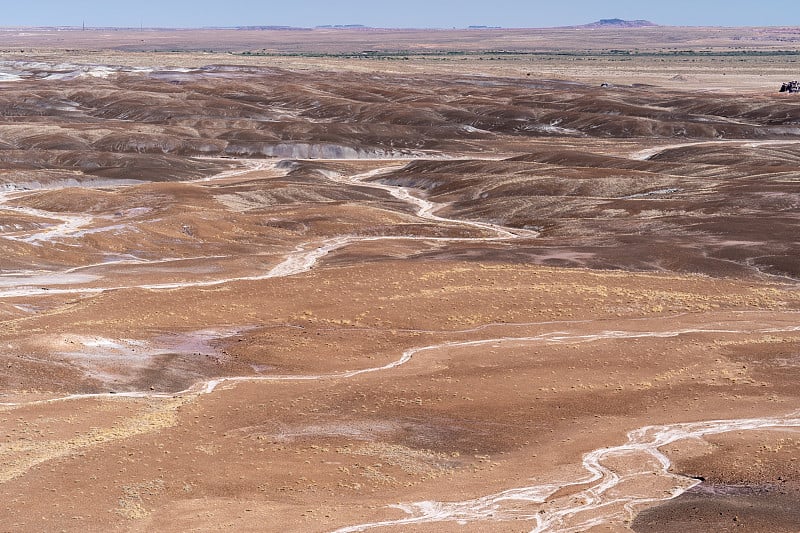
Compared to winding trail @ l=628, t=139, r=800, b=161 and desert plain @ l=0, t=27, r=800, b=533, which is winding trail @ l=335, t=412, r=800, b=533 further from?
winding trail @ l=628, t=139, r=800, b=161

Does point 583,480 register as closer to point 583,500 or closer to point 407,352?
point 583,500

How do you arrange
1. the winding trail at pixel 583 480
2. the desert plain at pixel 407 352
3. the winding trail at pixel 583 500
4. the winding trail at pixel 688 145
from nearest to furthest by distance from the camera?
1. the winding trail at pixel 583 500
2. the winding trail at pixel 583 480
3. the desert plain at pixel 407 352
4. the winding trail at pixel 688 145

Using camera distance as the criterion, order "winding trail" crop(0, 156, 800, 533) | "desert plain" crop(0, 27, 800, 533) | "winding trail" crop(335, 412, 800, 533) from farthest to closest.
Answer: "desert plain" crop(0, 27, 800, 533), "winding trail" crop(0, 156, 800, 533), "winding trail" crop(335, 412, 800, 533)

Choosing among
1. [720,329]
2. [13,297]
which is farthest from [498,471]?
[13,297]

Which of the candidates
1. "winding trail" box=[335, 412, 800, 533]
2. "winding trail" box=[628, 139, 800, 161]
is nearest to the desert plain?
"winding trail" box=[335, 412, 800, 533]

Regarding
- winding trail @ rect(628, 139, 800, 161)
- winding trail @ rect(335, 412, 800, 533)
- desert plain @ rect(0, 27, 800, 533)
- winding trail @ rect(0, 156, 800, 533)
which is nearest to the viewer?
winding trail @ rect(335, 412, 800, 533)

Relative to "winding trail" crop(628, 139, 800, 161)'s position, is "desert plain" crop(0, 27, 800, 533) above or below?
below

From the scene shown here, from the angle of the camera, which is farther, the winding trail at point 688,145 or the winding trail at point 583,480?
the winding trail at point 688,145

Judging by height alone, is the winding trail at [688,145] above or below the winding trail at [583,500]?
above

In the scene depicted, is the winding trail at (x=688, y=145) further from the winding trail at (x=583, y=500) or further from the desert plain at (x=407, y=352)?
the winding trail at (x=583, y=500)

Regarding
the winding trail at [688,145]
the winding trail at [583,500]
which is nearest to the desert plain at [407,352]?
the winding trail at [583,500]
